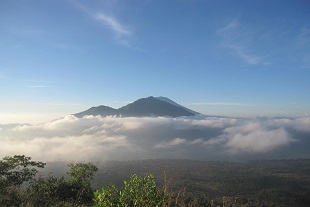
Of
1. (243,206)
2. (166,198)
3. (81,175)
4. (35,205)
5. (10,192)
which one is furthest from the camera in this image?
(81,175)

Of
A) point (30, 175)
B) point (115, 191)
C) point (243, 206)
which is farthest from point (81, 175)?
point (243, 206)

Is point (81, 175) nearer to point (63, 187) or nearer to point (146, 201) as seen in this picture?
point (63, 187)

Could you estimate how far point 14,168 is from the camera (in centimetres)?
3169

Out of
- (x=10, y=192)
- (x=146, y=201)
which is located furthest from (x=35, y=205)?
(x=146, y=201)

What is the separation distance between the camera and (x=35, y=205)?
10984mm

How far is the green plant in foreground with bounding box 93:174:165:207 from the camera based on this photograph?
757 cm

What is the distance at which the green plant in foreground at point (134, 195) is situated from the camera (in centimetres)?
757

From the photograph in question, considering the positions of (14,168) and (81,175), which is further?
(81,175)

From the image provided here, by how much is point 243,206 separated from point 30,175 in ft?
104

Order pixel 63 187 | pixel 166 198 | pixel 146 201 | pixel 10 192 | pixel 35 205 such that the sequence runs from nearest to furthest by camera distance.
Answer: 1. pixel 146 201
2. pixel 166 198
3. pixel 35 205
4. pixel 10 192
5. pixel 63 187

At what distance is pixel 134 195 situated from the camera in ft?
25.8

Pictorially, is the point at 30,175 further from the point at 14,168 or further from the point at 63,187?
the point at 63,187

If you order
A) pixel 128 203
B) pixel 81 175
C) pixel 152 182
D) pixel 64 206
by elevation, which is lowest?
pixel 81 175

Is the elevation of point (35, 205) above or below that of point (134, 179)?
below
